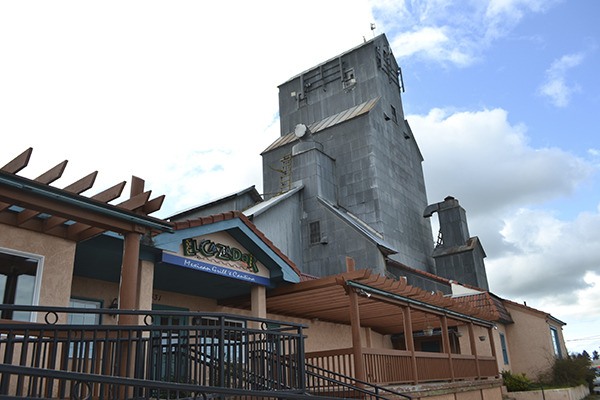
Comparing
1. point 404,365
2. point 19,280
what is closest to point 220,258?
point 19,280

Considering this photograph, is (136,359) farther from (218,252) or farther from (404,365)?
(404,365)

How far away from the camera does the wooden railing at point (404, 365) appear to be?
12.4 metres

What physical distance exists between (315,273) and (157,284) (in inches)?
585

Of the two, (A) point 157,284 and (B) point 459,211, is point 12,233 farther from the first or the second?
(B) point 459,211

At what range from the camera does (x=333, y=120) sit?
31.8 metres

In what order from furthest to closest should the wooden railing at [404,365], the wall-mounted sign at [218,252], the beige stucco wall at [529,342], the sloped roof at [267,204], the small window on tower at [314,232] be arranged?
the small window on tower at [314,232] → the beige stucco wall at [529,342] → the sloped roof at [267,204] → the wooden railing at [404,365] → the wall-mounted sign at [218,252]

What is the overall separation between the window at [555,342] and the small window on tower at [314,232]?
11760 mm

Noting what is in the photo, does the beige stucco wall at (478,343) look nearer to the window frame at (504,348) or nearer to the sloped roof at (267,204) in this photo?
the window frame at (504,348)

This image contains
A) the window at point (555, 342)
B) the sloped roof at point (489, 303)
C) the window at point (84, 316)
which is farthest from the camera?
the window at point (555, 342)

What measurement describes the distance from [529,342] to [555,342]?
7.97 ft

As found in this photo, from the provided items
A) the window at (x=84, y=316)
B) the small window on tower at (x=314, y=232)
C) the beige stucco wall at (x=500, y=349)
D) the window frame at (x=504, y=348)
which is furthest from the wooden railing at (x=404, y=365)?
the small window on tower at (x=314, y=232)

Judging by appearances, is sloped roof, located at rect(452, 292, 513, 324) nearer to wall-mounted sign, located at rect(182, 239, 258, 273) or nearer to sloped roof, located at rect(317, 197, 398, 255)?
sloped roof, located at rect(317, 197, 398, 255)

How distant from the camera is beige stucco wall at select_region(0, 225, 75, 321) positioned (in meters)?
8.05

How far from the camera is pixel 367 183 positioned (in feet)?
94.5
